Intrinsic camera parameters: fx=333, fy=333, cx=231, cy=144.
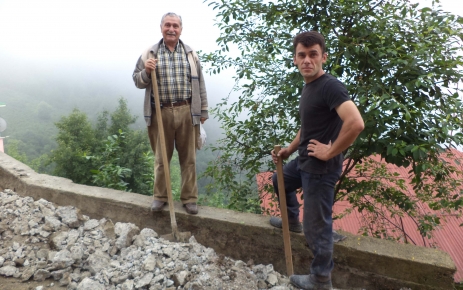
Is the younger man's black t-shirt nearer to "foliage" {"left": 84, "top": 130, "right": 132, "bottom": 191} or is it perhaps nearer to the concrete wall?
the concrete wall

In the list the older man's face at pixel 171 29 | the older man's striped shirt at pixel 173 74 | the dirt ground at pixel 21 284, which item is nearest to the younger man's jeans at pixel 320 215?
the older man's striped shirt at pixel 173 74

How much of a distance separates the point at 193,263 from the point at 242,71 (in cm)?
195

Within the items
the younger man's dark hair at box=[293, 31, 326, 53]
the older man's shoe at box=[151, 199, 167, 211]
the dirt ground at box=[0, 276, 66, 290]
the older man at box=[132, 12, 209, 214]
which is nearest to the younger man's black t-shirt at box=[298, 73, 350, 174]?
the younger man's dark hair at box=[293, 31, 326, 53]

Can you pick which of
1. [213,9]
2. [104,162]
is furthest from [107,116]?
[213,9]

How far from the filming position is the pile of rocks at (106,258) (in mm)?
2461

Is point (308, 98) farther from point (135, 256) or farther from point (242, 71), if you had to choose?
point (135, 256)

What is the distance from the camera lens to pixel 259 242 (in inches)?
116

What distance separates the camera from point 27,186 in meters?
3.76

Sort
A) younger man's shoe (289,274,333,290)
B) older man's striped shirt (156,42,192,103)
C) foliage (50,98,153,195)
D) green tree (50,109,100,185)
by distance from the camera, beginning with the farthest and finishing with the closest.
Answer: green tree (50,109,100,185) → foliage (50,98,153,195) → older man's striped shirt (156,42,192,103) → younger man's shoe (289,274,333,290)

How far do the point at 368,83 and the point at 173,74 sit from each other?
1.80 m

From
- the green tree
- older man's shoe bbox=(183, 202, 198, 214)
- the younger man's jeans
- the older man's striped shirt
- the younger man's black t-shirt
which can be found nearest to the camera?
the younger man's black t-shirt

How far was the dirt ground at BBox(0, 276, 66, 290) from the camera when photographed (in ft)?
8.09

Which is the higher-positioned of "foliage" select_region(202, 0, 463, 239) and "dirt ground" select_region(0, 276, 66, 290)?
"foliage" select_region(202, 0, 463, 239)

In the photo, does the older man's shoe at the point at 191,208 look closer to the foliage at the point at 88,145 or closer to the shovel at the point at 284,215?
the shovel at the point at 284,215
